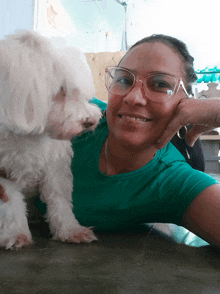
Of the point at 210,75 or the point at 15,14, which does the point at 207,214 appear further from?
the point at 210,75

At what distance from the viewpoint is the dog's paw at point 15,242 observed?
2.63 feet

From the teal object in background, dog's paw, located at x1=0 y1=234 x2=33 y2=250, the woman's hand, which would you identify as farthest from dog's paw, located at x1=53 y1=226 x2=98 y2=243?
the teal object in background

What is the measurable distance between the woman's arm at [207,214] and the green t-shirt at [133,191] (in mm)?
19

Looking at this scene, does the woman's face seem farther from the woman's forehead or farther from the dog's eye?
the dog's eye

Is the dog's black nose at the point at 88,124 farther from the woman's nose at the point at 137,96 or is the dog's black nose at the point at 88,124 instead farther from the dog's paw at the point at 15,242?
the dog's paw at the point at 15,242

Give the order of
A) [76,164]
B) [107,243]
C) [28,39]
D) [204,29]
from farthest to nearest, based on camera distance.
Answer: [204,29] → [76,164] → [107,243] → [28,39]

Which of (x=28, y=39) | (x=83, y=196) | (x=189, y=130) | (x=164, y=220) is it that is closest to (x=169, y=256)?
(x=164, y=220)

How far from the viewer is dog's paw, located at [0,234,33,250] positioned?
80 centimetres

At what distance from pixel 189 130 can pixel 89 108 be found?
413 millimetres

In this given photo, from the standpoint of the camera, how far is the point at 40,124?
764mm

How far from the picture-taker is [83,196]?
0.95 metres

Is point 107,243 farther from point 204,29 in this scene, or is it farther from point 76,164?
point 204,29

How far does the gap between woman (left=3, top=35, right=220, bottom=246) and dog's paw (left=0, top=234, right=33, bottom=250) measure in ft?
0.64

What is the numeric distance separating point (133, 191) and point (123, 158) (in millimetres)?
139
